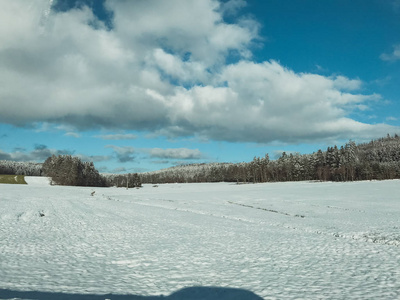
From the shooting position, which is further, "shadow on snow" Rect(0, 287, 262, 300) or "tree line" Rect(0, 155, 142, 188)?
"tree line" Rect(0, 155, 142, 188)

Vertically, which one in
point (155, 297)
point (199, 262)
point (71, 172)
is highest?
point (71, 172)

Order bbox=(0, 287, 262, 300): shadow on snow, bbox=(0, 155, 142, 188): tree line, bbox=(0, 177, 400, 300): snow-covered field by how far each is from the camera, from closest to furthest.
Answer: bbox=(0, 287, 262, 300): shadow on snow < bbox=(0, 177, 400, 300): snow-covered field < bbox=(0, 155, 142, 188): tree line

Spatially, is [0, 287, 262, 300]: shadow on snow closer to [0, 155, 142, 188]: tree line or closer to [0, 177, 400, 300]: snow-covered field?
[0, 177, 400, 300]: snow-covered field

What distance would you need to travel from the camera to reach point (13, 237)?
17.6 metres

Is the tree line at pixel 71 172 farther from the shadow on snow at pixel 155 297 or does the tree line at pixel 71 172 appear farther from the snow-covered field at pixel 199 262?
the shadow on snow at pixel 155 297

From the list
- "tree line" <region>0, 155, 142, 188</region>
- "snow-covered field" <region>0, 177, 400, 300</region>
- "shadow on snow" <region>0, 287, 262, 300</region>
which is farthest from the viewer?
"tree line" <region>0, 155, 142, 188</region>

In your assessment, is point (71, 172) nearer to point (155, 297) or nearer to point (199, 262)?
point (199, 262)

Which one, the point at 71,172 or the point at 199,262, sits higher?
the point at 71,172

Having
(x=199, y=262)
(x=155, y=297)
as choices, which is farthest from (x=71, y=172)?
(x=155, y=297)

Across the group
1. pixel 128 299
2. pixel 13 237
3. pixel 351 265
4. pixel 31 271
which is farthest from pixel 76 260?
pixel 351 265

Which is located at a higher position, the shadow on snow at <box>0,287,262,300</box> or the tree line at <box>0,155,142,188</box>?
the tree line at <box>0,155,142,188</box>

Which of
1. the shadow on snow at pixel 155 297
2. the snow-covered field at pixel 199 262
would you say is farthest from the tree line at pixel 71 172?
the shadow on snow at pixel 155 297

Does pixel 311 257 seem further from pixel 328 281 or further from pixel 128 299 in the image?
pixel 128 299

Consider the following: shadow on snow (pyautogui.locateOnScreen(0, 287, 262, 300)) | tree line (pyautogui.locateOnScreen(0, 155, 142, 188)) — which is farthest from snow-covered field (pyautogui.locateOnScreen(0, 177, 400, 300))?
tree line (pyautogui.locateOnScreen(0, 155, 142, 188))
